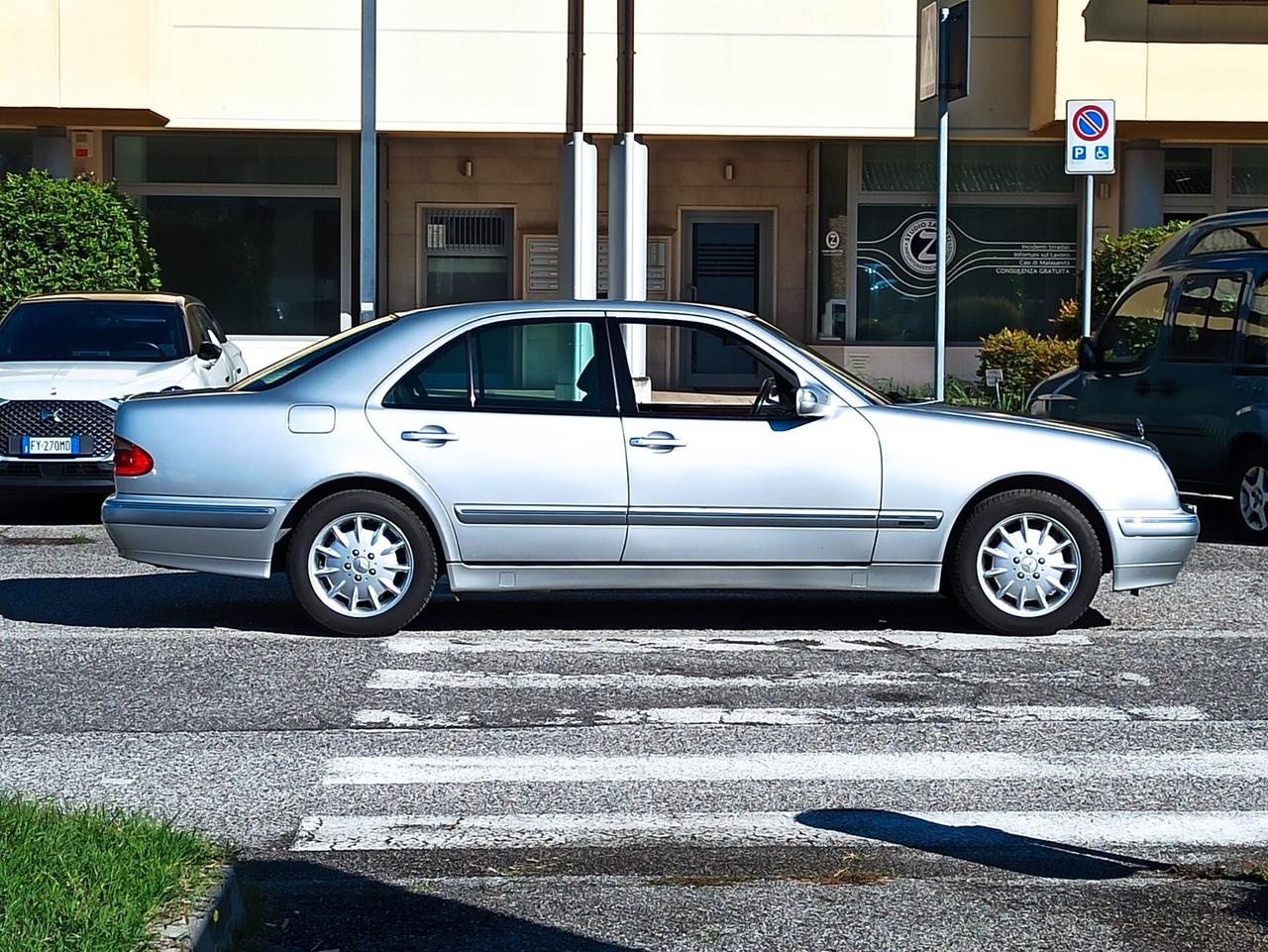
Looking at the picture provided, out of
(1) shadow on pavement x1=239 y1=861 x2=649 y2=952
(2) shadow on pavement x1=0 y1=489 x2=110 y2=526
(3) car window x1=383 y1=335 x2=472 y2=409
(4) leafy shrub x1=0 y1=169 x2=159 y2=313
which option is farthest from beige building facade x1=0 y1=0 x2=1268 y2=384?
(1) shadow on pavement x1=239 y1=861 x2=649 y2=952

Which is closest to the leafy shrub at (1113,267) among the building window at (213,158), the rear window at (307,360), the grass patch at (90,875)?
the building window at (213,158)

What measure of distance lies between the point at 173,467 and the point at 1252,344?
291 inches

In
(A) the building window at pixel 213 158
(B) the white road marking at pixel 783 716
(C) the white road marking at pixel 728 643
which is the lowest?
→ (B) the white road marking at pixel 783 716

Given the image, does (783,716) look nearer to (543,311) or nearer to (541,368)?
(541,368)

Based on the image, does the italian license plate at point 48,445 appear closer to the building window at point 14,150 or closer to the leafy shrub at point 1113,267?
the building window at point 14,150

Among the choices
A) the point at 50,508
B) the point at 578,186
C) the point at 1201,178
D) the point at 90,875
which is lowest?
the point at 50,508

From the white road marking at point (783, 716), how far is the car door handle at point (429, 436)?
5.66 feet

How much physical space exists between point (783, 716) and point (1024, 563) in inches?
85.6

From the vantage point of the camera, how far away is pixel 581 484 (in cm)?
871

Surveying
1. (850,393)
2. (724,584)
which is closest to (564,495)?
(724,584)

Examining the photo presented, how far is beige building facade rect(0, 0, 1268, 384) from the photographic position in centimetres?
2097

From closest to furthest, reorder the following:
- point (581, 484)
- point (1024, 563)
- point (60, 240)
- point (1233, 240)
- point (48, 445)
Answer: point (581, 484) → point (1024, 563) → point (48, 445) → point (1233, 240) → point (60, 240)

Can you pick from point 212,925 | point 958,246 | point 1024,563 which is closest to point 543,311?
point 1024,563

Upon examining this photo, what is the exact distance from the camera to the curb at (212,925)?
4.15m
